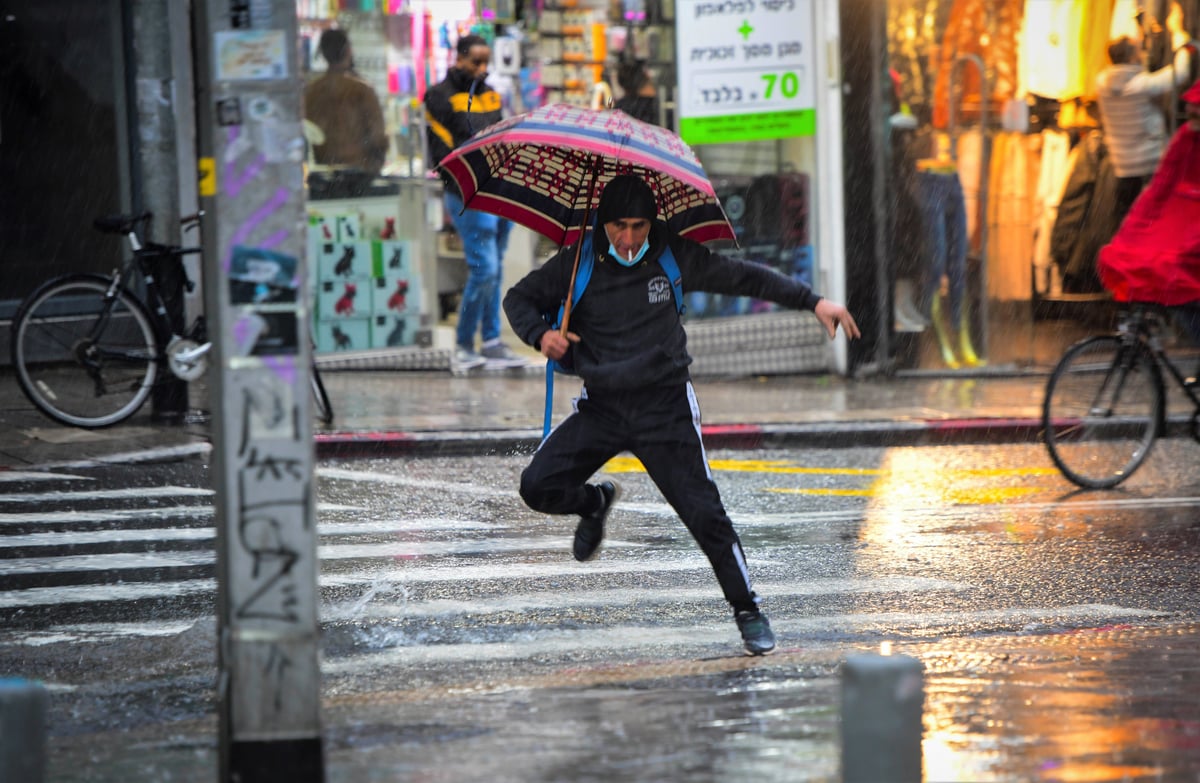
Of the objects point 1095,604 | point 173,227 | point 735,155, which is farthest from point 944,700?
point 735,155

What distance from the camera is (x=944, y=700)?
519 cm

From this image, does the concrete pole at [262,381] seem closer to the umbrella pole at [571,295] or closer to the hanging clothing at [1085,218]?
the umbrella pole at [571,295]

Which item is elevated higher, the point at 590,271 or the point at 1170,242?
the point at 590,271

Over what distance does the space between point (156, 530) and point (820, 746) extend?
4502mm

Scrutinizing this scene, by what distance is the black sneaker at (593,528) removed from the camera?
6.68 m

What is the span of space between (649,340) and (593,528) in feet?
3.26

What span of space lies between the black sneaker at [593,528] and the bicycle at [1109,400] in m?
3.60

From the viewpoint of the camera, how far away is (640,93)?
14055 millimetres

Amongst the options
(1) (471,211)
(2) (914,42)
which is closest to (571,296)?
(1) (471,211)

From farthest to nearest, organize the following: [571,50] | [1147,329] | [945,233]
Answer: [571,50] → [945,233] → [1147,329]

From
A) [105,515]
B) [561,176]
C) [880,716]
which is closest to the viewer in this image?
[880,716]

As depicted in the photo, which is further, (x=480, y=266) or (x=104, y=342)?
(x=480, y=266)

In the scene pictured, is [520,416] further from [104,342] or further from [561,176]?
[561,176]

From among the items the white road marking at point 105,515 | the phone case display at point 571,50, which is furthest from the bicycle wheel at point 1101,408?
the phone case display at point 571,50
